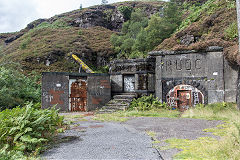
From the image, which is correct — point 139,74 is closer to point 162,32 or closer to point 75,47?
point 162,32

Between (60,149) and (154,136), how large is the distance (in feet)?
7.70

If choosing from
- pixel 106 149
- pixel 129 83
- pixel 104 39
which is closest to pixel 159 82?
pixel 129 83

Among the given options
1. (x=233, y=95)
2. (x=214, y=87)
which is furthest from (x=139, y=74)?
(x=233, y=95)

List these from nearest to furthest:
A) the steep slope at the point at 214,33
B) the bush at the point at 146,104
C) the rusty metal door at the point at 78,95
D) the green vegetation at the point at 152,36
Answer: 1. the steep slope at the point at 214,33
2. the bush at the point at 146,104
3. the rusty metal door at the point at 78,95
4. the green vegetation at the point at 152,36

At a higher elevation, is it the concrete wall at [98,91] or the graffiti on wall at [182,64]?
the graffiti on wall at [182,64]

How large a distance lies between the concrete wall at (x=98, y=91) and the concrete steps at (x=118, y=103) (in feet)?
1.83

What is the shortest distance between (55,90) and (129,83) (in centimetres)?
496

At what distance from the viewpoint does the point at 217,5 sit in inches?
617

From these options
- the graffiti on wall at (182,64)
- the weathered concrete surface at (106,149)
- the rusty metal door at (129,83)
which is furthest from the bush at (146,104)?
the weathered concrete surface at (106,149)

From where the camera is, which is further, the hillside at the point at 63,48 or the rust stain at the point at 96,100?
the hillside at the point at 63,48

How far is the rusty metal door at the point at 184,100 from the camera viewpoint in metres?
12.1

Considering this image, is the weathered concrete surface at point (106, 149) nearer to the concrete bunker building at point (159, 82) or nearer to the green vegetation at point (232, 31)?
the concrete bunker building at point (159, 82)

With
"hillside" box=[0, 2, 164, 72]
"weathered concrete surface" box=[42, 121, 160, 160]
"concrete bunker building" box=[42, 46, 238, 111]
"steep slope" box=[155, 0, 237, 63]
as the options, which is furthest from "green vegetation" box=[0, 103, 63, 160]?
"hillside" box=[0, 2, 164, 72]

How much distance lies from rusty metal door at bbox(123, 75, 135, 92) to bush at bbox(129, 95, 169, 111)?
1420 mm
